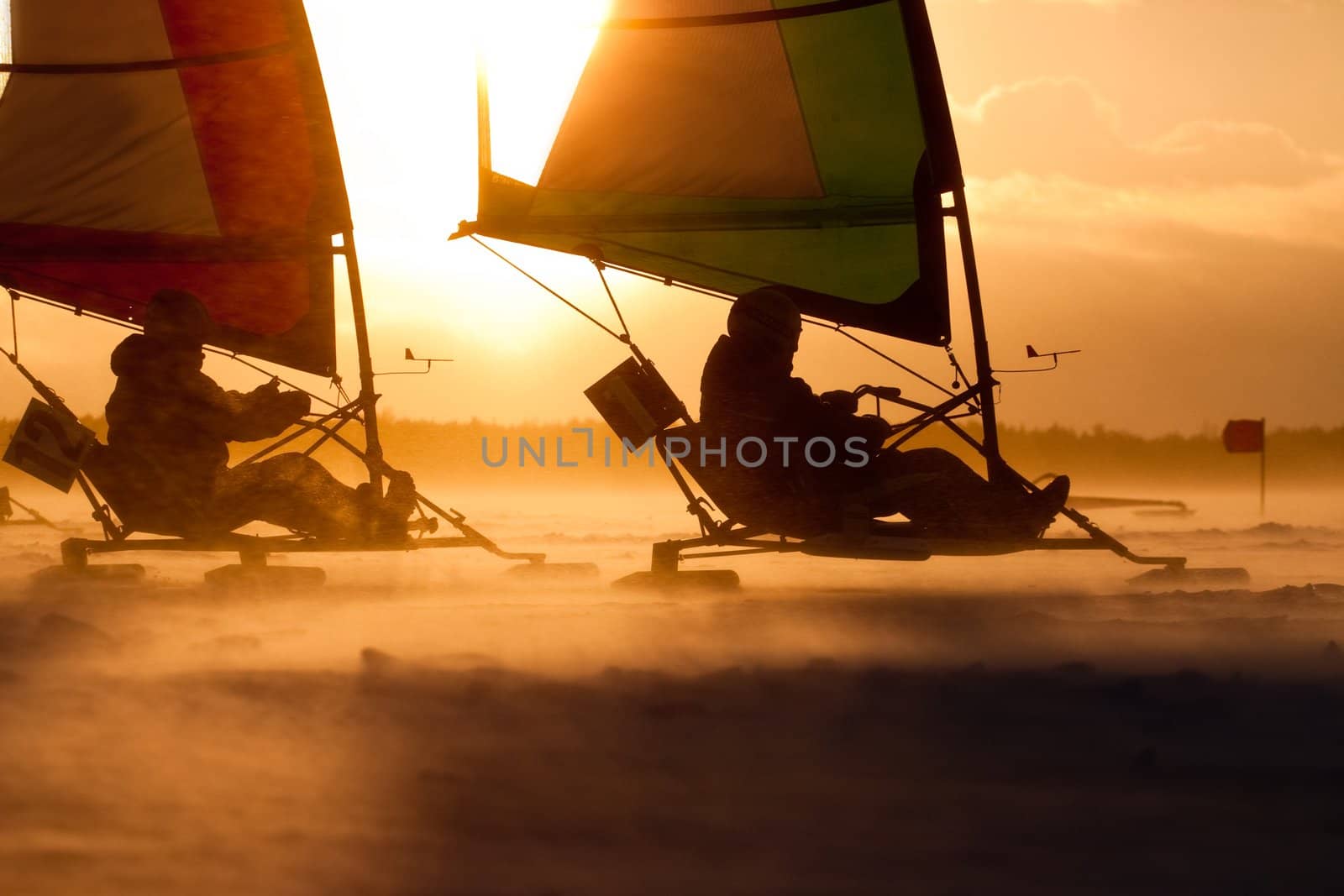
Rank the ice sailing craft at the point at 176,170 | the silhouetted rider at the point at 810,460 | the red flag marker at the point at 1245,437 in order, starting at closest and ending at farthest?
the silhouetted rider at the point at 810,460 < the ice sailing craft at the point at 176,170 < the red flag marker at the point at 1245,437

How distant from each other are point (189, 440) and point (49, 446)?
82cm

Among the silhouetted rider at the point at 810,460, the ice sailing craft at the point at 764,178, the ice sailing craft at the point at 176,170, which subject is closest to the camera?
the silhouetted rider at the point at 810,460

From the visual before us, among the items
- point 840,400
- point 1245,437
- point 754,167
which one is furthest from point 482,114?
point 1245,437

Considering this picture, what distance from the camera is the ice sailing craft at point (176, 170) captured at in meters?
8.36

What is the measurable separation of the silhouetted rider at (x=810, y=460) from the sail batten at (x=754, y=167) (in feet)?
2.85

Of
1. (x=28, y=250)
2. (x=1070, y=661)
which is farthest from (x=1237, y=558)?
(x=28, y=250)

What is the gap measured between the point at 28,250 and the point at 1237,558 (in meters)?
7.36

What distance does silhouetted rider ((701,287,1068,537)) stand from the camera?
6.55 m

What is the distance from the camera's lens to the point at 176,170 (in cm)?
853

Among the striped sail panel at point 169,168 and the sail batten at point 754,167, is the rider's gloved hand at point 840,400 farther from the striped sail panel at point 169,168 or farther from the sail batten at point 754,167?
the striped sail panel at point 169,168

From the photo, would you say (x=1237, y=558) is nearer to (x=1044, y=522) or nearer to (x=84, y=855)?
(x=1044, y=522)

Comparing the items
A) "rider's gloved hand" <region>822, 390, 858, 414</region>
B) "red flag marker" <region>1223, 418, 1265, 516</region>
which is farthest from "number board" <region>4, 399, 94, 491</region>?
"red flag marker" <region>1223, 418, 1265, 516</region>

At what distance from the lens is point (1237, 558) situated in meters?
8.94

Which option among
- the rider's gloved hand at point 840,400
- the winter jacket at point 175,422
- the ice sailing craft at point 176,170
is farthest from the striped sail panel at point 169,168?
the rider's gloved hand at point 840,400
